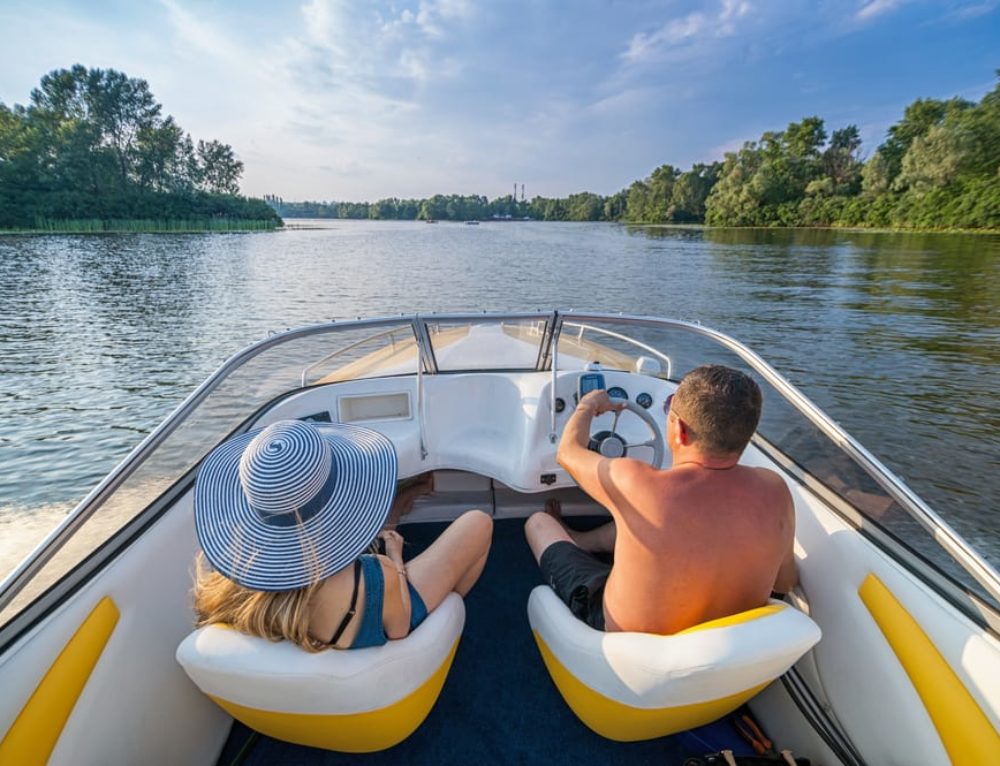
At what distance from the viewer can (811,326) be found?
40.2 ft

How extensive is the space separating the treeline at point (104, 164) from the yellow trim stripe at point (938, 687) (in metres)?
58.9

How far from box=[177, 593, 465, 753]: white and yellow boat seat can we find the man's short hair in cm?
88

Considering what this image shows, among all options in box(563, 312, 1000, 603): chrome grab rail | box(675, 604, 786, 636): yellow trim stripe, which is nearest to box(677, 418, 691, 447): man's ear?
box(675, 604, 786, 636): yellow trim stripe

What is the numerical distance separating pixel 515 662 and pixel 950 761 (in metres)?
1.42

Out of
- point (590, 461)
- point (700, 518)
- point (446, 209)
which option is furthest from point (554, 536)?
point (446, 209)

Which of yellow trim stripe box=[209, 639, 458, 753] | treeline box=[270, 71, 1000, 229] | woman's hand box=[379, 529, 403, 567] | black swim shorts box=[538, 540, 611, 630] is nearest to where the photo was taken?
yellow trim stripe box=[209, 639, 458, 753]

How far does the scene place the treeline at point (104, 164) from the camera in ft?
143

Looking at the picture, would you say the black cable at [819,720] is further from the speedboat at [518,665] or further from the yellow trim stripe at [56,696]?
the yellow trim stripe at [56,696]

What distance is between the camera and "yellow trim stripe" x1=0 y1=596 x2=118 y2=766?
1.04 meters

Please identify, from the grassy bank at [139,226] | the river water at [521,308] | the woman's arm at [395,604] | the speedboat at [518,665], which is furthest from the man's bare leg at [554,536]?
the grassy bank at [139,226]

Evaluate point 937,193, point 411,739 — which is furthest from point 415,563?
point 937,193

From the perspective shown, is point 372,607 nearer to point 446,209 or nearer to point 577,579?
point 577,579

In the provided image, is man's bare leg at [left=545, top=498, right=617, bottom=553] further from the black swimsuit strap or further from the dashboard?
the black swimsuit strap

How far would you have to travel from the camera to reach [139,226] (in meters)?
49.2
